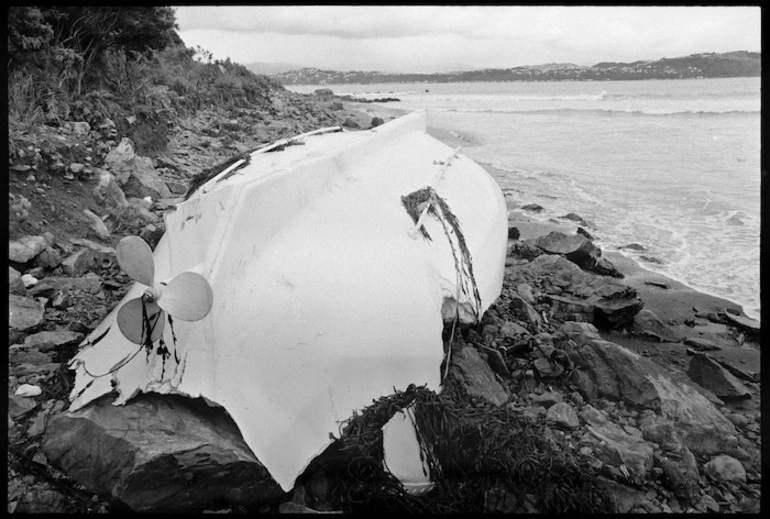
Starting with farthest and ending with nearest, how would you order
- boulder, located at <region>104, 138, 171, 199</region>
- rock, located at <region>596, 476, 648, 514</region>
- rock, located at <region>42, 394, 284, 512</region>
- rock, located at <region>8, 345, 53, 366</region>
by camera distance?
boulder, located at <region>104, 138, 171, 199</region> → rock, located at <region>8, 345, 53, 366</region> → rock, located at <region>596, 476, 648, 514</region> → rock, located at <region>42, 394, 284, 512</region>

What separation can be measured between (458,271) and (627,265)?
3.07 metres

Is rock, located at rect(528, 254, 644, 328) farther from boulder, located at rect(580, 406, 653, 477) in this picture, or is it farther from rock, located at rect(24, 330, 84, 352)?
rock, located at rect(24, 330, 84, 352)

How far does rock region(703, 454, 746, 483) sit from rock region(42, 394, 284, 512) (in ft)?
7.00

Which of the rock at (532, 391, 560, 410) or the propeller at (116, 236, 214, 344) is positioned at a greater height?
the propeller at (116, 236, 214, 344)

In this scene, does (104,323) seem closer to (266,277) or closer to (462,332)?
(266,277)

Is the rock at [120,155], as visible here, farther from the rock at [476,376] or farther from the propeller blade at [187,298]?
the rock at [476,376]

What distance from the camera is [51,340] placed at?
317cm

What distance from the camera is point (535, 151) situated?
12.0 metres

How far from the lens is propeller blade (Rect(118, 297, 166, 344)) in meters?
2.38

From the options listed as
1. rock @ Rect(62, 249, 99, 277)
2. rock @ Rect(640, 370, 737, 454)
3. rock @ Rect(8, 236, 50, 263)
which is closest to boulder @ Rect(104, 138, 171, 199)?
rock @ Rect(62, 249, 99, 277)

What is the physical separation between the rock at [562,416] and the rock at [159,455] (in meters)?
1.53

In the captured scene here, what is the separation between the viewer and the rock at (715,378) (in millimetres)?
3371

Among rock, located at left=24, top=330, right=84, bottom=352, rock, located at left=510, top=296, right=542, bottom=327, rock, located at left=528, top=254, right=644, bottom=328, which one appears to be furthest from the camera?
rock, located at left=528, top=254, right=644, bottom=328

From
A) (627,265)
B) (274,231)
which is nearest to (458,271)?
(274,231)
